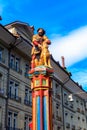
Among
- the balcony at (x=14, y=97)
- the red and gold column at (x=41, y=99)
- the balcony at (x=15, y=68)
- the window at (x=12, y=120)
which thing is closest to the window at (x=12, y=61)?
the balcony at (x=15, y=68)

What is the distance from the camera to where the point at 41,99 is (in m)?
10.5

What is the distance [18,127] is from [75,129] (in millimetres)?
16075

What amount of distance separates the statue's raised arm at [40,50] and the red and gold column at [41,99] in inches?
16.7

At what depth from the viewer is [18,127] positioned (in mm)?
27797

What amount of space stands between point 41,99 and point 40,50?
6.27 feet

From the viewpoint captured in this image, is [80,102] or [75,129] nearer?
[75,129]

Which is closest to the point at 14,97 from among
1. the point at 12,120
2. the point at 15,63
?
the point at 12,120

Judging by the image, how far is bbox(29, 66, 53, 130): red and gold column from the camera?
33.6 ft

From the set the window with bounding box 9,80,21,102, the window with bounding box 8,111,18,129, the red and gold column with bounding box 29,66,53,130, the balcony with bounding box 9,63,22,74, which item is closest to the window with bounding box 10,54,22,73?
the balcony with bounding box 9,63,22,74

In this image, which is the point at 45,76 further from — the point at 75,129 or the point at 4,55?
the point at 75,129

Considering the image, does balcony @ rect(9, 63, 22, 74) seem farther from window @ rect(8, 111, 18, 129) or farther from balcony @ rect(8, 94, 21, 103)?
window @ rect(8, 111, 18, 129)

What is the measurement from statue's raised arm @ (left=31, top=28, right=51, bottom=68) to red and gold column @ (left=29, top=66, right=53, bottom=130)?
43 cm

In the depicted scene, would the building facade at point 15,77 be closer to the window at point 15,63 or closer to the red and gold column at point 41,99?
the window at point 15,63

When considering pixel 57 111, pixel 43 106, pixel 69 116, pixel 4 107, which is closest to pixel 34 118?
pixel 43 106
